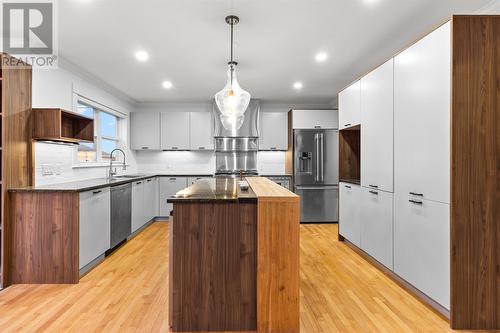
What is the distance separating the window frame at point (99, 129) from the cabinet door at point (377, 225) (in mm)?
3929

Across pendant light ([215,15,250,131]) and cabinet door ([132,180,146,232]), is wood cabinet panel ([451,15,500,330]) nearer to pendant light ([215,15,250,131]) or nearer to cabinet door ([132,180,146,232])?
pendant light ([215,15,250,131])

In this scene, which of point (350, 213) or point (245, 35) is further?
point (350, 213)

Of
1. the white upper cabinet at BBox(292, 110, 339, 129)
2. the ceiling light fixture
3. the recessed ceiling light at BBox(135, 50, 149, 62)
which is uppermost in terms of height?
the ceiling light fixture

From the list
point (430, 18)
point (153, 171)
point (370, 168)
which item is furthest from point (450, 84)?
point (153, 171)

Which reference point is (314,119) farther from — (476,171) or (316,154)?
(476,171)

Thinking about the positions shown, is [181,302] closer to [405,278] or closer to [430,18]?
[405,278]

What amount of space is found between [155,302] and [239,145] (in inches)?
169

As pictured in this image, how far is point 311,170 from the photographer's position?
6012mm

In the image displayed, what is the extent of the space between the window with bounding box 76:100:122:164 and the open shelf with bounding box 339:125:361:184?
12.9 ft

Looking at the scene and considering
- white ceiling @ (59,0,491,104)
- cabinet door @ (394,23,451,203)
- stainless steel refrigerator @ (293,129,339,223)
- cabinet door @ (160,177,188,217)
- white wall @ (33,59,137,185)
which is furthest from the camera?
cabinet door @ (160,177,188,217)

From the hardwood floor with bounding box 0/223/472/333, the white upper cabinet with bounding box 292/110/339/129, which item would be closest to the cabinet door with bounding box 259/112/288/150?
the white upper cabinet with bounding box 292/110/339/129

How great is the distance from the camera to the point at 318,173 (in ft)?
19.7

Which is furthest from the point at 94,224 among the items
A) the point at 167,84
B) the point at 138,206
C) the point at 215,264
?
the point at 167,84

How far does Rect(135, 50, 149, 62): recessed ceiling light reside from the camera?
3.76 m
